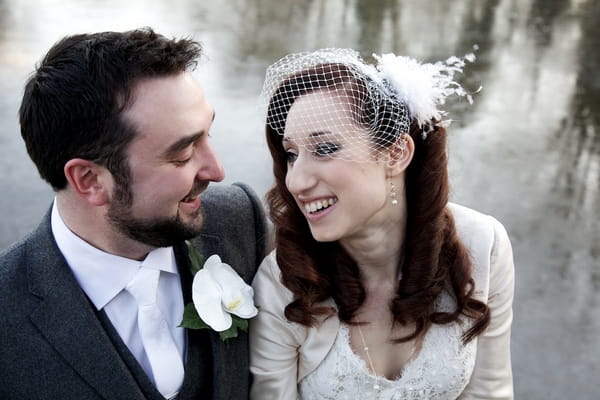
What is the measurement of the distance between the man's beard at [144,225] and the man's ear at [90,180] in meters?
0.04

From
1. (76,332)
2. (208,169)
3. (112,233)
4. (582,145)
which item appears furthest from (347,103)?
(582,145)

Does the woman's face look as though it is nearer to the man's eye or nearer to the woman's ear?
the woman's ear

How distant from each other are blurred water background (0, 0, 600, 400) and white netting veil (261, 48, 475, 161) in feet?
7.35

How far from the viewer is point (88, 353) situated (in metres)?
2.37

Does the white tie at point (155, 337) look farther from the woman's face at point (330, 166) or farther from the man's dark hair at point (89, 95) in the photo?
the woman's face at point (330, 166)

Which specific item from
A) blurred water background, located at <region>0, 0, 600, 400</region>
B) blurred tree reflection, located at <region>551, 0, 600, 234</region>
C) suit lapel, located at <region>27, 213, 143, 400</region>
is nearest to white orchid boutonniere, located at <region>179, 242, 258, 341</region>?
suit lapel, located at <region>27, 213, 143, 400</region>

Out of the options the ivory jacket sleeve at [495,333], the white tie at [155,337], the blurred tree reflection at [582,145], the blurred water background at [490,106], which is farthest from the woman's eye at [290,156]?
the blurred tree reflection at [582,145]

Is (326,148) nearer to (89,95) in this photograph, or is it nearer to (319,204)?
(319,204)

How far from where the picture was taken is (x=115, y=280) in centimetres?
248

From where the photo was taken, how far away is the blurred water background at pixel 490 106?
191 inches

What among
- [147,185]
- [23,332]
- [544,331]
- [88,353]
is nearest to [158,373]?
[88,353]

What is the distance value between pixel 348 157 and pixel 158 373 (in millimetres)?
914

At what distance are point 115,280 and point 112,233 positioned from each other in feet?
0.49

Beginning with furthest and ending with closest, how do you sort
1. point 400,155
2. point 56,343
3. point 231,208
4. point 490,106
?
point 490,106, point 231,208, point 400,155, point 56,343
